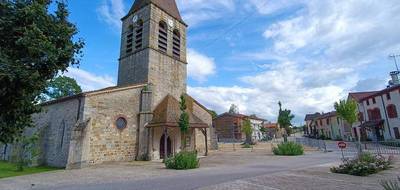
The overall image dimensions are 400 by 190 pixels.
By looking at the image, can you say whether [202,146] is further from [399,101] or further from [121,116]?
[399,101]

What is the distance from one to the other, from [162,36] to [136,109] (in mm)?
7926

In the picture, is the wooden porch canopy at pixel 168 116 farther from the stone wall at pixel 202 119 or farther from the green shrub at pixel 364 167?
the green shrub at pixel 364 167

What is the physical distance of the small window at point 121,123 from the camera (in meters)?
17.1

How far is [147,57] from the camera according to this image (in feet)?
67.2

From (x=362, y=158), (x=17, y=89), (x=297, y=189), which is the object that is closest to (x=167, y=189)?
(x=297, y=189)

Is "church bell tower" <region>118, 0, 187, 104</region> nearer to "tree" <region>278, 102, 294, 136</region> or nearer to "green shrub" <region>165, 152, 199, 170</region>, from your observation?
"green shrub" <region>165, 152, 199, 170</region>

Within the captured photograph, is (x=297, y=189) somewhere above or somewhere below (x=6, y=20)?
below

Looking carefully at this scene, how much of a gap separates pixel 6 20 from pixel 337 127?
52193 mm

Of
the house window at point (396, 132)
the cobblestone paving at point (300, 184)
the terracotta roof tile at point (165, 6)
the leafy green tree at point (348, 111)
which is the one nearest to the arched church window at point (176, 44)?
the terracotta roof tile at point (165, 6)

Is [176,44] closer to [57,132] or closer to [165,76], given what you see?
[165,76]

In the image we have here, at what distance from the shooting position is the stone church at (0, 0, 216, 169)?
51.3 feet

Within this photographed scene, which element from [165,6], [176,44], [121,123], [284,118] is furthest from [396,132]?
[121,123]

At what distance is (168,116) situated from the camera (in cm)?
1775

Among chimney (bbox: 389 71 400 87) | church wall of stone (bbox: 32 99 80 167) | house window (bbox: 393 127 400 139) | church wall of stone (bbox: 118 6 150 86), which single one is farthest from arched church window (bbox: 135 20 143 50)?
chimney (bbox: 389 71 400 87)
